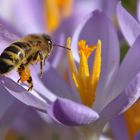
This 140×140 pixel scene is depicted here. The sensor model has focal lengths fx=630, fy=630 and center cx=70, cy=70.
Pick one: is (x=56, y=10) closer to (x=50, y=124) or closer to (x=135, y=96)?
(x=50, y=124)

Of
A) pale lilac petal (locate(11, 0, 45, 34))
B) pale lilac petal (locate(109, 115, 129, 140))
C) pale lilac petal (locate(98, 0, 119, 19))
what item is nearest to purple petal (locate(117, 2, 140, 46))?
pale lilac petal (locate(109, 115, 129, 140))

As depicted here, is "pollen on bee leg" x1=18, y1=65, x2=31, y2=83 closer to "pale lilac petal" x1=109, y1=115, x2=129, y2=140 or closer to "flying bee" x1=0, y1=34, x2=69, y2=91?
"flying bee" x1=0, y1=34, x2=69, y2=91

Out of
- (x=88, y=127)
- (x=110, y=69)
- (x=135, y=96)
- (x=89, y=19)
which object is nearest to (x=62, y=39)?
(x=89, y=19)

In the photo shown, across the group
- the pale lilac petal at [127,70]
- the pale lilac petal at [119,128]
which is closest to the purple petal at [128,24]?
the pale lilac petal at [127,70]

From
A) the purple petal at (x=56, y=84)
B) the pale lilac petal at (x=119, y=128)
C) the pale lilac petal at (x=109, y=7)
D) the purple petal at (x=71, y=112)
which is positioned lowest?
the pale lilac petal at (x=109, y=7)

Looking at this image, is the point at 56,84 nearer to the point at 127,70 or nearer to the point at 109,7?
the point at 127,70

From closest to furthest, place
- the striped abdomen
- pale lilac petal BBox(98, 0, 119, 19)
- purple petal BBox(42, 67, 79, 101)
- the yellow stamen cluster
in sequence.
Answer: the striped abdomen
purple petal BBox(42, 67, 79, 101)
pale lilac petal BBox(98, 0, 119, 19)
the yellow stamen cluster

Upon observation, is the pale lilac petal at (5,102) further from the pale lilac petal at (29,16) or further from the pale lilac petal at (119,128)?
the pale lilac petal at (29,16)

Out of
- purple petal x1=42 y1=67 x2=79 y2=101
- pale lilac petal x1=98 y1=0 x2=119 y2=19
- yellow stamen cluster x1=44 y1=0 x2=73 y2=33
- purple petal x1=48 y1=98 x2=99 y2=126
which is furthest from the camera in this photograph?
yellow stamen cluster x1=44 y1=0 x2=73 y2=33
